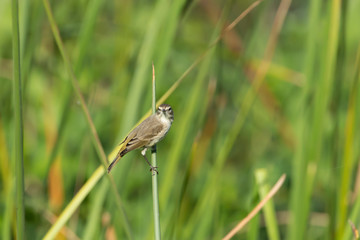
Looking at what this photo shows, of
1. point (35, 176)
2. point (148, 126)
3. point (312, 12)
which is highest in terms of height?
point (35, 176)

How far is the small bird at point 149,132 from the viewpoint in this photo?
51.4 inches

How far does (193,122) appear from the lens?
8.09 ft

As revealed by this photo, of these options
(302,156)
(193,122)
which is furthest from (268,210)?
(193,122)

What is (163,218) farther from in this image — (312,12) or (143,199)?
(312,12)

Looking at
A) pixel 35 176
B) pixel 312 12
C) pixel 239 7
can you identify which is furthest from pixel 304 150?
pixel 239 7

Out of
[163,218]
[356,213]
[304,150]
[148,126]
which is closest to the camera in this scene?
[148,126]

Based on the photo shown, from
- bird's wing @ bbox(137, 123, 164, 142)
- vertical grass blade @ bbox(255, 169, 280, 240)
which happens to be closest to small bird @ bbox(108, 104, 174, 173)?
bird's wing @ bbox(137, 123, 164, 142)

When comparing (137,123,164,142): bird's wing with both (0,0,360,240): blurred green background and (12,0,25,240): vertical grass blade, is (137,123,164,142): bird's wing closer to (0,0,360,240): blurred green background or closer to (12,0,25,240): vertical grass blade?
(0,0,360,240): blurred green background

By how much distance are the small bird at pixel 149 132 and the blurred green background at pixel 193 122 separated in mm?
205

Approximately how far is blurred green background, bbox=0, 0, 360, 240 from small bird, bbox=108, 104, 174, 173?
0.20 meters

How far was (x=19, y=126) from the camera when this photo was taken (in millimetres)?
1062

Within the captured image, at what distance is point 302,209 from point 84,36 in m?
0.78

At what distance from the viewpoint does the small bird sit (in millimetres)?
1305

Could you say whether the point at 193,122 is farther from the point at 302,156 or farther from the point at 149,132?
the point at 149,132
